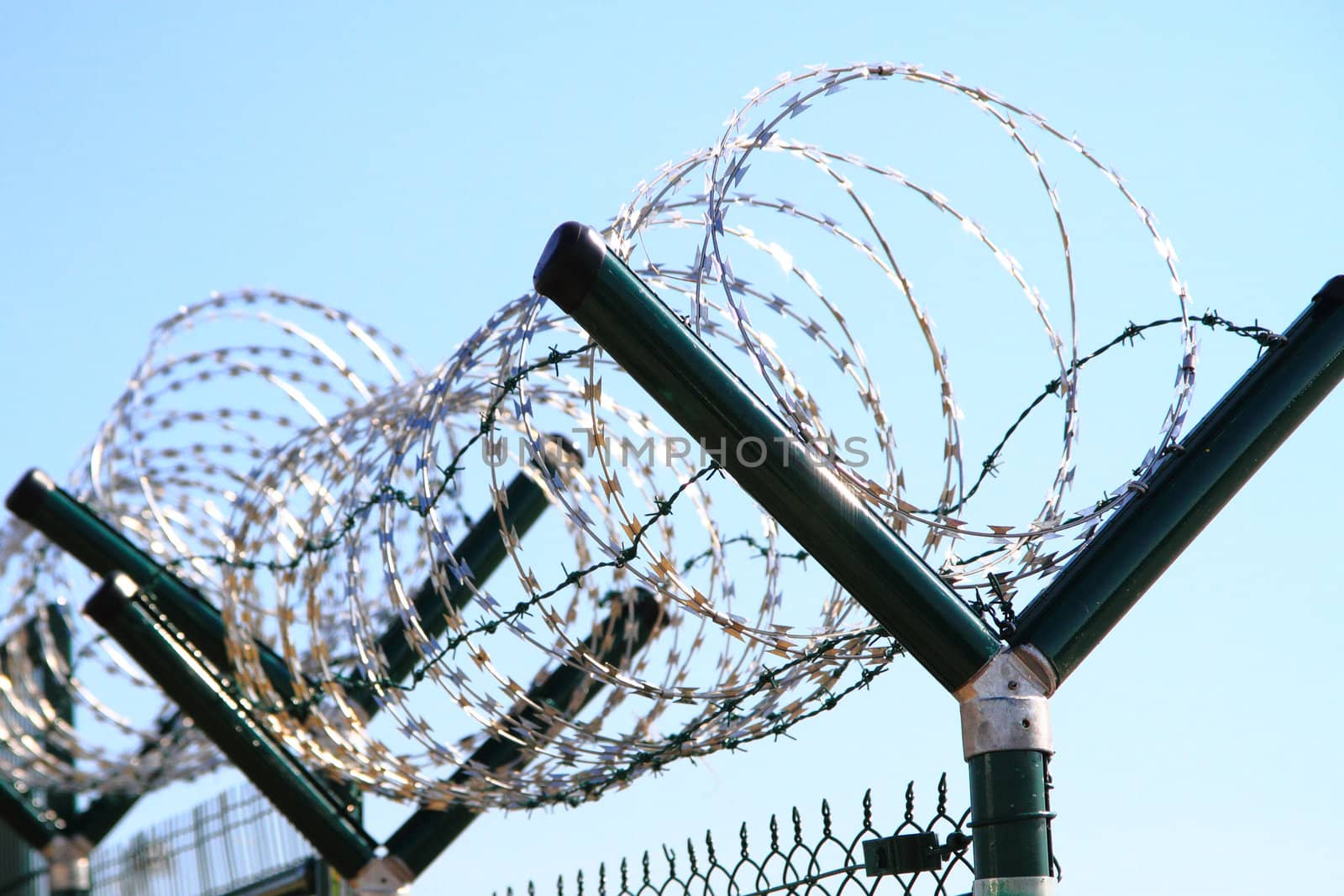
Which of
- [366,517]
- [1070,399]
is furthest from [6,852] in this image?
[1070,399]

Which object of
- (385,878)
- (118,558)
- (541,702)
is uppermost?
(118,558)

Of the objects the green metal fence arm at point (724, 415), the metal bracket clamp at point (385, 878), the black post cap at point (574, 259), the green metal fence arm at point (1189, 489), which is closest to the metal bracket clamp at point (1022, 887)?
the green metal fence arm at point (1189, 489)

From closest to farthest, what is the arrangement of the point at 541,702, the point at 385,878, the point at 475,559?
the point at 541,702 < the point at 385,878 < the point at 475,559

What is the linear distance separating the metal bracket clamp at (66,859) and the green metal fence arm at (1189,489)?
829cm

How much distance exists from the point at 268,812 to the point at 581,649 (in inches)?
212

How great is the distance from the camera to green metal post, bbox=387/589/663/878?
286 inches

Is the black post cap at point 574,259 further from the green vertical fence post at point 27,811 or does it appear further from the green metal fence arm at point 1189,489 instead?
the green vertical fence post at point 27,811

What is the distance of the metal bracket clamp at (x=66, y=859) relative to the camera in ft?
36.5

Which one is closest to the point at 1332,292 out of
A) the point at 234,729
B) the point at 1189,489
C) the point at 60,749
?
the point at 1189,489

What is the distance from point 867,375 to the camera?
5.73 metres

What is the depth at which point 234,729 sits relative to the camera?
7840mm

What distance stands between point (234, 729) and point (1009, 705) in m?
4.43

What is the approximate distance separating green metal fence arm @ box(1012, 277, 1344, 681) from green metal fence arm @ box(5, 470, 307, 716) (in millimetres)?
4216

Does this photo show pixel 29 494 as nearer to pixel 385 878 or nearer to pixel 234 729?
pixel 234 729
